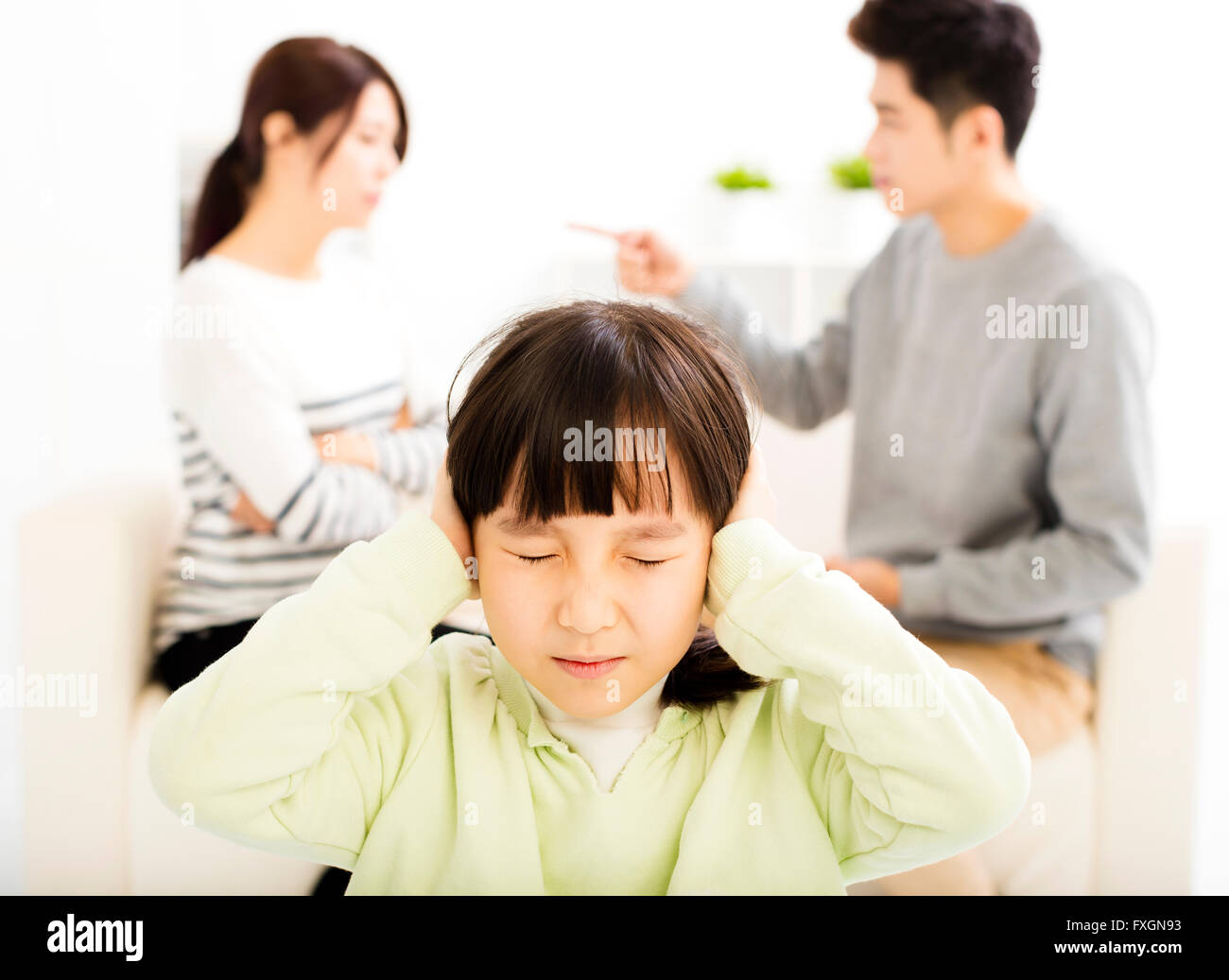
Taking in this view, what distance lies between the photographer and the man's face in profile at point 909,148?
4.42ft

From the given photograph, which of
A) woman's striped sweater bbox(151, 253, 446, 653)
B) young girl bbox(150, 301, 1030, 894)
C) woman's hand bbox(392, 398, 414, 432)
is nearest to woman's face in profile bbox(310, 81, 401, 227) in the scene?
woman's striped sweater bbox(151, 253, 446, 653)

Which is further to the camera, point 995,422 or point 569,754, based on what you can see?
point 995,422

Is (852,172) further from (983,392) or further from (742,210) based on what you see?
(983,392)

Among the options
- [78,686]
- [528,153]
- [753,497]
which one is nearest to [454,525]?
[753,497]

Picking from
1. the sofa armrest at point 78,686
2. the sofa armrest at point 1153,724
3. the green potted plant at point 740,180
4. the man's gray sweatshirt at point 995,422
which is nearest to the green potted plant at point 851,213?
the green potted plant at point 740,180

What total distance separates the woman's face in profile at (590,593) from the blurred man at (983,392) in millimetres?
685

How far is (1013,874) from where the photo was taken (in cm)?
130

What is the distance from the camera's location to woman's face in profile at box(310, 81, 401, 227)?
53.1 inches

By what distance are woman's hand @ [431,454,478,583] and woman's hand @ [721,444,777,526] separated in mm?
159

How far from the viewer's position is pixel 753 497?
695 mm

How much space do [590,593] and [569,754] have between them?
0.43 feet

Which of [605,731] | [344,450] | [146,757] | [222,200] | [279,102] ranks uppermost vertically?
[279,102]

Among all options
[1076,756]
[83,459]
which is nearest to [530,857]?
[1076,756]

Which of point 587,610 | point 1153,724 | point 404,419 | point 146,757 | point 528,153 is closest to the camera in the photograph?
point 587,610
